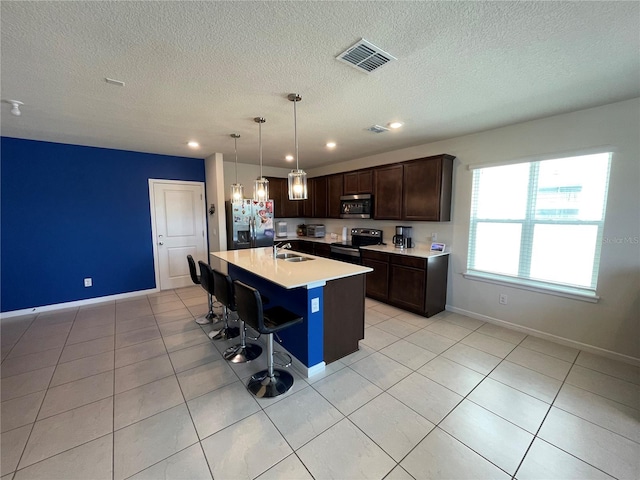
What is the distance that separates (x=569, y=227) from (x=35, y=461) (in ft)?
16.1

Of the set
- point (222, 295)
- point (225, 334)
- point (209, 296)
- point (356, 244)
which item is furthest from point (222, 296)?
point (356, 244)

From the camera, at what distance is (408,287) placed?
12.1 ft

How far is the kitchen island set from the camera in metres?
2.29

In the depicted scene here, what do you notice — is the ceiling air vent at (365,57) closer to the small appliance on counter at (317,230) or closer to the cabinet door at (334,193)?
the cabinet door at (334,193)

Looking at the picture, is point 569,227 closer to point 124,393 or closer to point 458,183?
point 458,183

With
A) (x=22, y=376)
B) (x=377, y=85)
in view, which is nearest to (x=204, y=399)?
(x=22, y=376)

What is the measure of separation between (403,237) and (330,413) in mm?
3018

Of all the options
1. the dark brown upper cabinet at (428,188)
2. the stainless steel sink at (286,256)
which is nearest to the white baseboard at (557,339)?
the dark brown upper cabinet at (428,188)

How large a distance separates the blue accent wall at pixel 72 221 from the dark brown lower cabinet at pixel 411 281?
4120mm

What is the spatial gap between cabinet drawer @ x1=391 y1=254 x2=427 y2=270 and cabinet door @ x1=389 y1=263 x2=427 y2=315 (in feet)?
0.14

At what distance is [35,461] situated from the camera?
5.11 ft

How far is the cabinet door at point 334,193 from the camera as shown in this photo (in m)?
5.21

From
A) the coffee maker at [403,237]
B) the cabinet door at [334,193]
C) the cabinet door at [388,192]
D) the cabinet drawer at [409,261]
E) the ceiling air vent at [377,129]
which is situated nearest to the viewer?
the ceiling air vent at [377,129]

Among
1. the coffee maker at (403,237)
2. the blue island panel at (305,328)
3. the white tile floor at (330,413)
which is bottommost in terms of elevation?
the white tile floor at (330,413)
